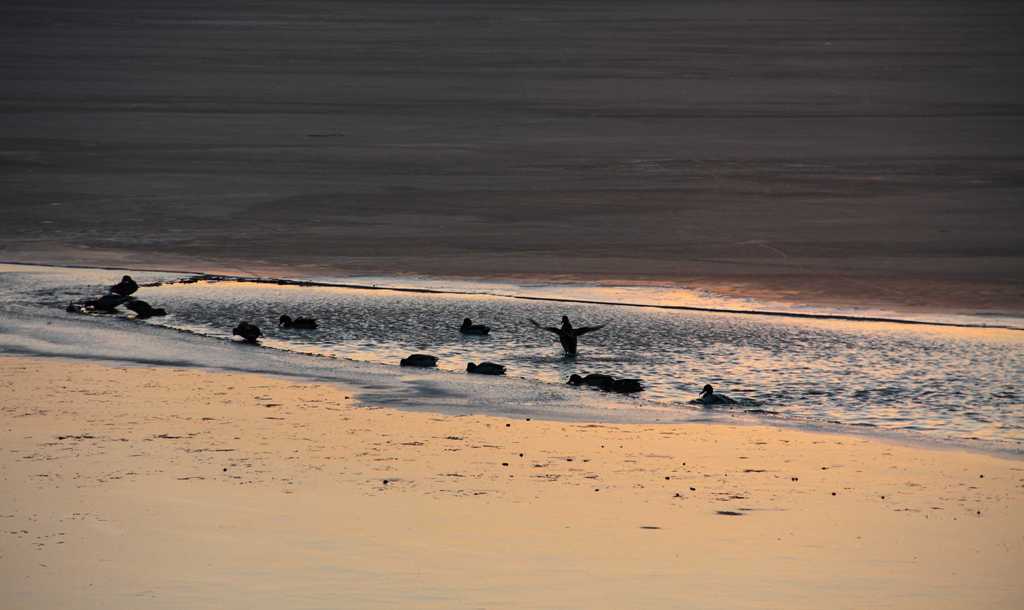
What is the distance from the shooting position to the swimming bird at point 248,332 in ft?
44.8

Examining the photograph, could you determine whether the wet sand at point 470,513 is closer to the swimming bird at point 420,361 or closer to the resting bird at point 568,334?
the swimming bird at point 420,361

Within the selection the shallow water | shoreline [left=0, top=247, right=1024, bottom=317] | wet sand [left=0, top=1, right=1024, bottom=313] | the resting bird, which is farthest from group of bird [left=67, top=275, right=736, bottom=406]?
wet sand [left=0, top=1, right=1024, bottom=313]

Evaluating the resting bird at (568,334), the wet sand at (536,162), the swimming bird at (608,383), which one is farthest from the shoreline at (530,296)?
the swimming bird at (608,383)

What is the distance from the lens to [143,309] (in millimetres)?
14750

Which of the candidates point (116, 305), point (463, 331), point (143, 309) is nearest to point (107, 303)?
point (116, 305)

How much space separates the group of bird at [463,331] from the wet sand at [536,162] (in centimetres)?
245

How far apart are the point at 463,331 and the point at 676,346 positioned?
67.9 inches

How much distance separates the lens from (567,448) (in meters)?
10.2

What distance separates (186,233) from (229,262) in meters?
2.04

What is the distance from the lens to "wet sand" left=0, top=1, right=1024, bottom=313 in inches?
718

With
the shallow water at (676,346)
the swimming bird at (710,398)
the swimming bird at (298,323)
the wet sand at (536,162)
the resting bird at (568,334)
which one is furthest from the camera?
the wet sand at (536,162)

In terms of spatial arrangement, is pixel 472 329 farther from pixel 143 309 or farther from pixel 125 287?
pixel 125 287

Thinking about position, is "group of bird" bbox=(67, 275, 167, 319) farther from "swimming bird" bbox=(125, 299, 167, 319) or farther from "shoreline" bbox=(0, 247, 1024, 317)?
"shoreline" bbox=(0, 247, 1024, 317)

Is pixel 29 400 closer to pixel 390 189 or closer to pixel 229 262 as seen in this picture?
pixel 229 262
